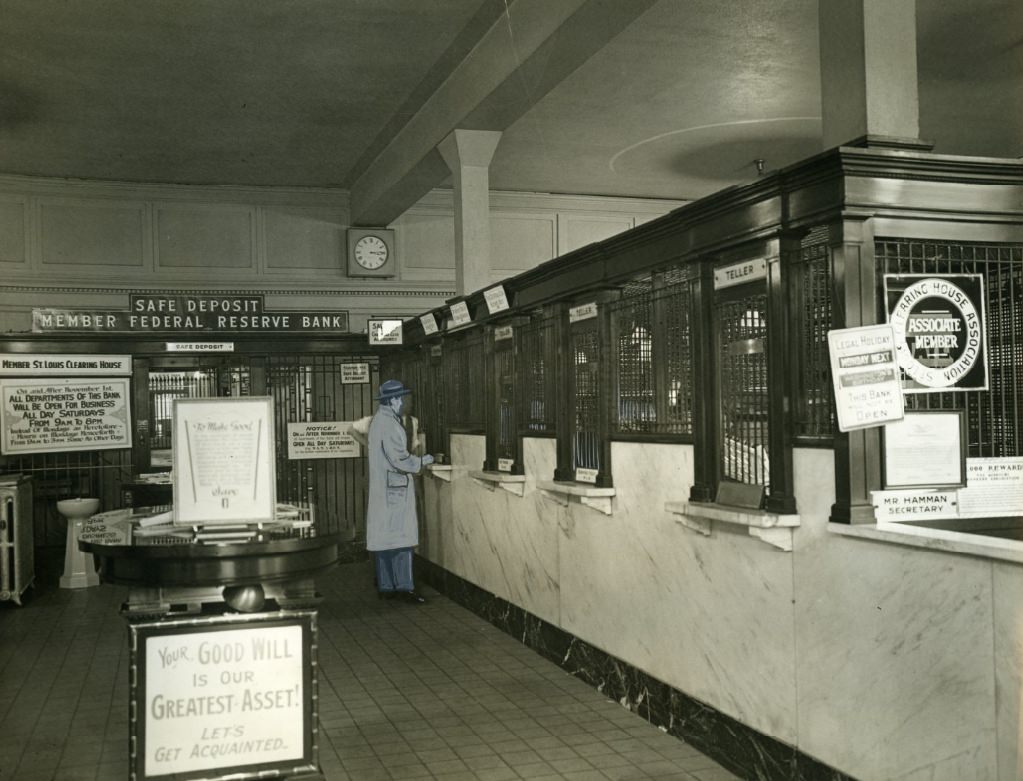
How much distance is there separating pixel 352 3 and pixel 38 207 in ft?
19.2

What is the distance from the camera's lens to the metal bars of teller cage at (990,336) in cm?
368

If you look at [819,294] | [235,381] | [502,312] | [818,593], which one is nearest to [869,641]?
[818,593]

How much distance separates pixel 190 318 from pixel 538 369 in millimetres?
5312

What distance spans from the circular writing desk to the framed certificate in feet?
6.86

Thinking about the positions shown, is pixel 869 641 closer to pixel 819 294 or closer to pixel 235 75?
pixel 819 294

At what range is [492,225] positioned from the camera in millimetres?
11836

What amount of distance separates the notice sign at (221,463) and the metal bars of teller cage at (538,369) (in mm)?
2673

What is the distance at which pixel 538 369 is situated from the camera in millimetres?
6652

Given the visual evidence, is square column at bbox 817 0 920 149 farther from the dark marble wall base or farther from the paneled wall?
the paneled wall

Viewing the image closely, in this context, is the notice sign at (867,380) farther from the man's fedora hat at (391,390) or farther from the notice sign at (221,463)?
the man's fedora hat at (391,390)

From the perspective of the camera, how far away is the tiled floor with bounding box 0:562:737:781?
14.7ft

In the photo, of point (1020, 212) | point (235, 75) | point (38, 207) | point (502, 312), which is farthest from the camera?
point (38, 207)

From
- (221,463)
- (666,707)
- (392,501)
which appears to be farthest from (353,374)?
(221,463)

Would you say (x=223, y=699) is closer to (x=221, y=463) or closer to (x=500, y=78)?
(x=221, y=463)
